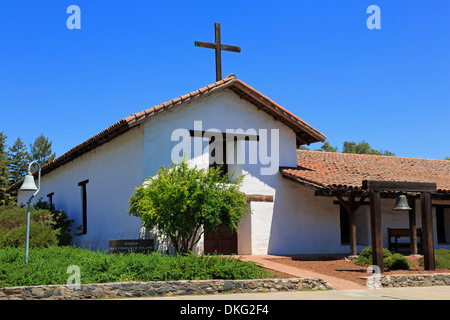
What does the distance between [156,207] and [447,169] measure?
15677 mm

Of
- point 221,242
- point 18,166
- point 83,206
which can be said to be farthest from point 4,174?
point 221,242

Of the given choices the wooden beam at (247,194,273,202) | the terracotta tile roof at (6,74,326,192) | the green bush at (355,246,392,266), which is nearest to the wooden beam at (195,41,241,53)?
the terracotta tile roof at (6,74,326,192)

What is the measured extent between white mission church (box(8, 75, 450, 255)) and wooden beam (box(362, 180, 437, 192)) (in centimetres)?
132

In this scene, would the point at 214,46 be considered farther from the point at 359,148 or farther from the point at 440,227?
the point at 359,148

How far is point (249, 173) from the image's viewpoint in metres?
17.4

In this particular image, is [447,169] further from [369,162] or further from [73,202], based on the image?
[73,202]

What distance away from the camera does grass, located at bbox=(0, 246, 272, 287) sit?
10.6 m

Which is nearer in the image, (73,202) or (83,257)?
(83,257)

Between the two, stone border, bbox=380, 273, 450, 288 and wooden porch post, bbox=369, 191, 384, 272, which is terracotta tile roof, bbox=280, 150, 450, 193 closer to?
wooden porch post, bbox=369, 191, 384, 272

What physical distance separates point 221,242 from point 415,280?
686cm

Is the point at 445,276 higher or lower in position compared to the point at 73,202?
lower

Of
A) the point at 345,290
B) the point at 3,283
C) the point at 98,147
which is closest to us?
the point at 3,283

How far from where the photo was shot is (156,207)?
45.6ft
